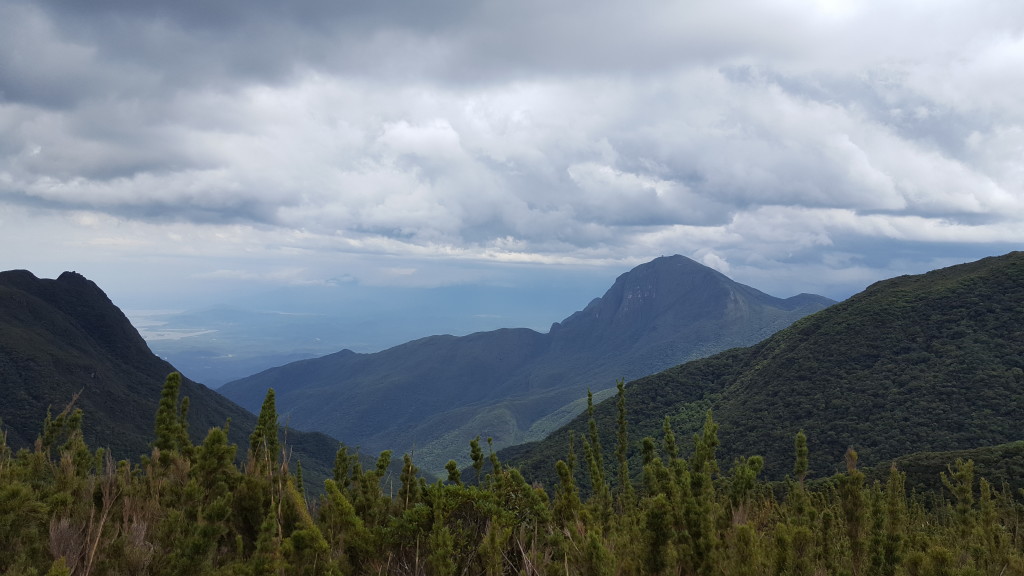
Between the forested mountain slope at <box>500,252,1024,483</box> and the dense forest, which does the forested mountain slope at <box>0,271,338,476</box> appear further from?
the dense forest

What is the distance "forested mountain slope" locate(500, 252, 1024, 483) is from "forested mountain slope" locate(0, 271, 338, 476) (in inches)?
3039

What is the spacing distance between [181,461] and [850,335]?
148m

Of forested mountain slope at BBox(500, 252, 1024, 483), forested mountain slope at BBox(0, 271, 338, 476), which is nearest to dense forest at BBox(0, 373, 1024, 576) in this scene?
forested mountain slope at BBox(500, 252, 1024, 483)

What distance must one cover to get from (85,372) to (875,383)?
170630mm

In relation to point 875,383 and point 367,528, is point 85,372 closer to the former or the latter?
point 367,528

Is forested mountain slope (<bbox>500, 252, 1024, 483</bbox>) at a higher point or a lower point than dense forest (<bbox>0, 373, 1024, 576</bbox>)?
lower

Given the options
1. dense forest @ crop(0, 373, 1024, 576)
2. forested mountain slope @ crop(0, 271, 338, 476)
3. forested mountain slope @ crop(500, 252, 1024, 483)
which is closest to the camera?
dense forest @ crop(0, 373, 1024, 576)

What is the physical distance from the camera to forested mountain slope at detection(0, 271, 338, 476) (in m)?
102

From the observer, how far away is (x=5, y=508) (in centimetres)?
390

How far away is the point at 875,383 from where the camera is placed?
353 ft

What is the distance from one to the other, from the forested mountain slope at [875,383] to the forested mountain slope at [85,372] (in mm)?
77179

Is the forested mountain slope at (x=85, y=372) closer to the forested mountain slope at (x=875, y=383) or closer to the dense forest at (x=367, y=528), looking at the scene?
the forested mountain slope at (x=875, y=383)

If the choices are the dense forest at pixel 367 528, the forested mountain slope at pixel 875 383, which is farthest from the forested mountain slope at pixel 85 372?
A: the dense forest at pixel 367 528

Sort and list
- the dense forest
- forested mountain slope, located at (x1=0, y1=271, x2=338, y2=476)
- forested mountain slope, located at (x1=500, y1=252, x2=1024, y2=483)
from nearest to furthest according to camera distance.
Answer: the dense forest
forested mountain slope, located at (x1=500, y1=252, x2=1024, y2=483)
forested mountain slope, located at (x1=0, y1=271, x2=338, y2=476)
